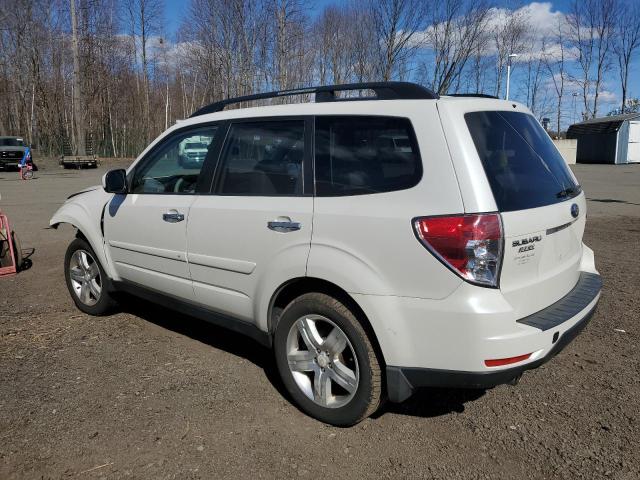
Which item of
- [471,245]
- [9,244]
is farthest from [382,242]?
[9,244]

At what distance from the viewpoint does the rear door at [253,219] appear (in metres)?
3.12

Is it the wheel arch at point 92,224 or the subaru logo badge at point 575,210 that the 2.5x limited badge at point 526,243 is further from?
the wheel arch at point 92,224

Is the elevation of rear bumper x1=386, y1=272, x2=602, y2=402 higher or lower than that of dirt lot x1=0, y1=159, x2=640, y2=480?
higher

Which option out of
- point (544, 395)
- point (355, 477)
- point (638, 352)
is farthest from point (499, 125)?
point (638, 352)

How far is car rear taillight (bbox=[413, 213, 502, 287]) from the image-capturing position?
249cm

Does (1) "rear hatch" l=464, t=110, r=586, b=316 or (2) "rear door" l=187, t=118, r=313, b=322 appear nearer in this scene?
(1) "rear hatch" l=464, t=110, r=586, b=316

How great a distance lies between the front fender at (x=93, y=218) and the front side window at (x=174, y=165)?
1.63 feet

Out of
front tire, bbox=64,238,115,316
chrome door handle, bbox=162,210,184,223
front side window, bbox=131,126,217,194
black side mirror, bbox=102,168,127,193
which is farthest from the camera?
front tire, bbox=64,238,115,316

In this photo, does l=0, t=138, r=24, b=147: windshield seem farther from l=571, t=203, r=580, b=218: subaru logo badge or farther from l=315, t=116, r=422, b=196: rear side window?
A: l=571, t=203, r=580, b=218: subaru logo badge

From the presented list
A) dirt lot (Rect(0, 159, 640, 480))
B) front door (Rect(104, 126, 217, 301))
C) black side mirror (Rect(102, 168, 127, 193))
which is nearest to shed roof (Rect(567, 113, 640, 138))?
dirt lot (Rect(0, 159, 640, 480))

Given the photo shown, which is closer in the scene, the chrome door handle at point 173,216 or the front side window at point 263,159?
the front side window at point 263,159

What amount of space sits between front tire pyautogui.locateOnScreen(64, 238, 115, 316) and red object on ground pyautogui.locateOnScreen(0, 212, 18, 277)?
1.74m

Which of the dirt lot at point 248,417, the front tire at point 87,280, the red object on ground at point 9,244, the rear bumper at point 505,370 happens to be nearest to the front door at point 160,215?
the front tire at point 87,280

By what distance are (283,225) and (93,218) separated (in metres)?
2.41
